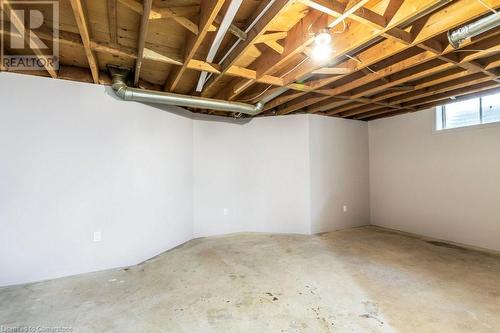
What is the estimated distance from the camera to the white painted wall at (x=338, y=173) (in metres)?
4.66

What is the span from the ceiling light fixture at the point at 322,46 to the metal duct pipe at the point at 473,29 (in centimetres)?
95

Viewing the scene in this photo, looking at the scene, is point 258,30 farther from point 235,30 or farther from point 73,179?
point 73,179

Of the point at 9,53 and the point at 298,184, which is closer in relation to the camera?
the point at 9,53

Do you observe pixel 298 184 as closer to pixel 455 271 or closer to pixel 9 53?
pixel 455 271

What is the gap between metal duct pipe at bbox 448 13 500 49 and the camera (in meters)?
1.75

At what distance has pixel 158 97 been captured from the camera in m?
3.13

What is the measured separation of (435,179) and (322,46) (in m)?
3.59

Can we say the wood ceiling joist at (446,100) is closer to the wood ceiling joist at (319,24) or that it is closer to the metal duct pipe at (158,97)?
the wood ceiling joist at (319,24)

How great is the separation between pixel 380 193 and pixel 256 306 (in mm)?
4010

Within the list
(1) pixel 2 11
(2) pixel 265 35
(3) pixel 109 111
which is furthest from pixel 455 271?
(1) pixel 2 11

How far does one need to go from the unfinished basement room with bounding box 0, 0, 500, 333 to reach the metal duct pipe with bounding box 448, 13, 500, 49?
12 mm

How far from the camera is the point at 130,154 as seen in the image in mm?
3234

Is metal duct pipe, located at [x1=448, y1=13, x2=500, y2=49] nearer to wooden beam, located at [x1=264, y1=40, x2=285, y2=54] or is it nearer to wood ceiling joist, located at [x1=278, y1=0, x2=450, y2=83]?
wood ceiling joist, located at [x1=278, y1=0, x2=450, y2=83]

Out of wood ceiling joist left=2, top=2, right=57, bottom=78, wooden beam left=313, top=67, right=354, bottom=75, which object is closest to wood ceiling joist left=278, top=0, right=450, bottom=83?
wooden beam left=313, top=67, right=354, bottom=75
